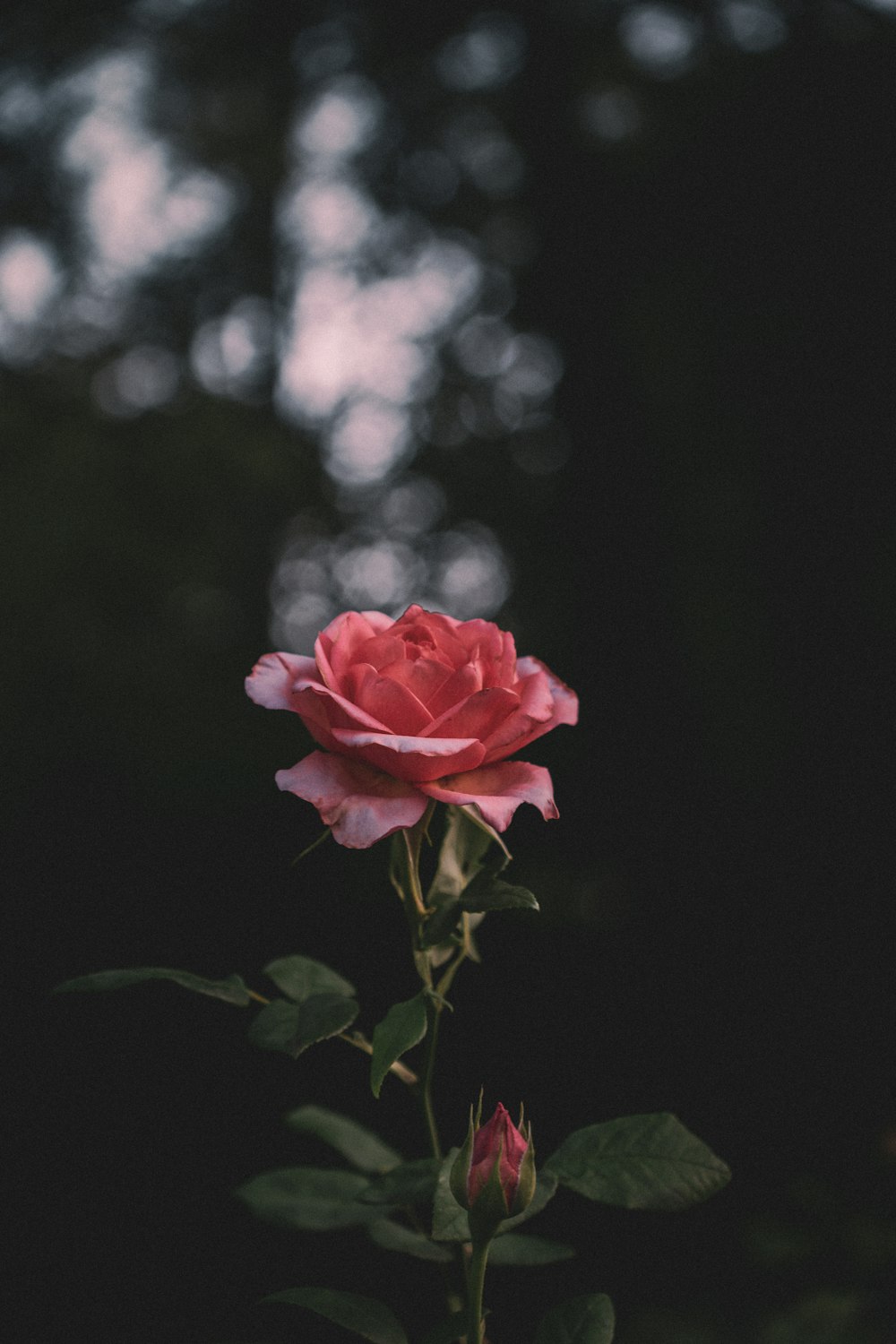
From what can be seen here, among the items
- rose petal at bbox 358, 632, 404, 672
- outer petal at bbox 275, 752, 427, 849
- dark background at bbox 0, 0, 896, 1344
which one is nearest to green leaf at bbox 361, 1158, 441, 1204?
outer petal at bbox 275, 752, 427, 849

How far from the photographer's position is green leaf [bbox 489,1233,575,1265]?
2.47ft

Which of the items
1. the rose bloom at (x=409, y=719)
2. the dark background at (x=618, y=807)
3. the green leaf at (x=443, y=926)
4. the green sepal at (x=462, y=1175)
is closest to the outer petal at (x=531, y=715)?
the rose bloom at (x=409, y=719)

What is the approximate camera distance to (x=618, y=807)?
11.2 ft

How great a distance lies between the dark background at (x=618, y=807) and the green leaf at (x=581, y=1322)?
774 mm

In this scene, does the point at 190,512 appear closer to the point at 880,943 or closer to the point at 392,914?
the point at 392,914

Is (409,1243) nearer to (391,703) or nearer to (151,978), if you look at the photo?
(151,978)

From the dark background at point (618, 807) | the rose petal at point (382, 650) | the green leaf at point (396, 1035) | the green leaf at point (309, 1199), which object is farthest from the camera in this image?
→ the dark background at point (618, 807)

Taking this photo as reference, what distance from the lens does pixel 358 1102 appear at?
2.68 meters

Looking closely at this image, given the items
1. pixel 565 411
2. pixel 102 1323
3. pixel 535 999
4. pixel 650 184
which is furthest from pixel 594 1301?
pixel 650 184

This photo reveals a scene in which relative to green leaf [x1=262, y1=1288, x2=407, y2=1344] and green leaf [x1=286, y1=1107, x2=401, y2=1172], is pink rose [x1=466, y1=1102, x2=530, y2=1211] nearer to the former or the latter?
green leaf [x1=262, y1=1288, x2=407, y2=1344]

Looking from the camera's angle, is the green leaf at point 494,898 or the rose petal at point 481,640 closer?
the green leaf at point 494,898

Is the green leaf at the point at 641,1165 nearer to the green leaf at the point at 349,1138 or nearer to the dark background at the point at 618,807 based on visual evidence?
the green leaf at the point at 349,1138

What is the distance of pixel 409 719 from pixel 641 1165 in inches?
13.3

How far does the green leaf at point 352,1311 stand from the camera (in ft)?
2.09
